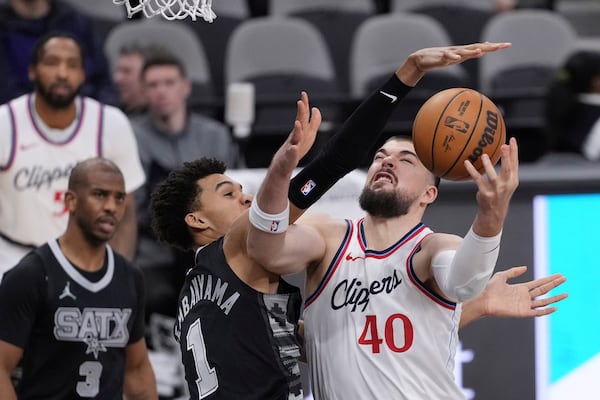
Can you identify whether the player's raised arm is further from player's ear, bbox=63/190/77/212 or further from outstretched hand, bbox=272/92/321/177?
player's ear, bbox=63/190/77/212

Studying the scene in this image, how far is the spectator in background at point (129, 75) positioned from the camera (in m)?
7.78

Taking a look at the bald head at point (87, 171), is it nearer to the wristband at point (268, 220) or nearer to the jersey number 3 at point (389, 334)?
the wristband at point (268, 220)

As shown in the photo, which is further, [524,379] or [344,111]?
[344,111]

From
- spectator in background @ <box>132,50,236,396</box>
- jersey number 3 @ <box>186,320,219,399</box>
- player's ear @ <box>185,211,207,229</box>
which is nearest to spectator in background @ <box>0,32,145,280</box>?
spectator in background @ <box>132,50,236,396</box>

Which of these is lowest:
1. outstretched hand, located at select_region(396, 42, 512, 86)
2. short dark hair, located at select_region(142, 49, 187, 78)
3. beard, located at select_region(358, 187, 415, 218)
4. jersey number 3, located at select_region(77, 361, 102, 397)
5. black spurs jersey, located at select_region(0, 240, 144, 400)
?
jersey number 3, located at select_region(77, 361, 102, 397)

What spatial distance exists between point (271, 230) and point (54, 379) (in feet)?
4.98

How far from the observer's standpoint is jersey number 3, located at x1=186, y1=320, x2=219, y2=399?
4.12 m

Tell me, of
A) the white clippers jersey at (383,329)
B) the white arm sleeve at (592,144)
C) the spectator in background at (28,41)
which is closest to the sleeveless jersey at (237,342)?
the white clippers jersey at (383,329)

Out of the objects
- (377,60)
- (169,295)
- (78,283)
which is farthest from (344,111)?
(78,283)

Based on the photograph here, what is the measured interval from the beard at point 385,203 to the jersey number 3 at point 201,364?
75 cm

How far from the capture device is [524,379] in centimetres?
634

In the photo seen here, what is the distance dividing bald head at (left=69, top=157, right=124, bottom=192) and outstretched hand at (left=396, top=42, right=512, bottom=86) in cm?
162

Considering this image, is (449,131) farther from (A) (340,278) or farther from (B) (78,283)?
(B) (78,283)

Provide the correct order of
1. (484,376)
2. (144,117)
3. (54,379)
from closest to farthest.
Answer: (54,379)
(484,376)
(144,117)
